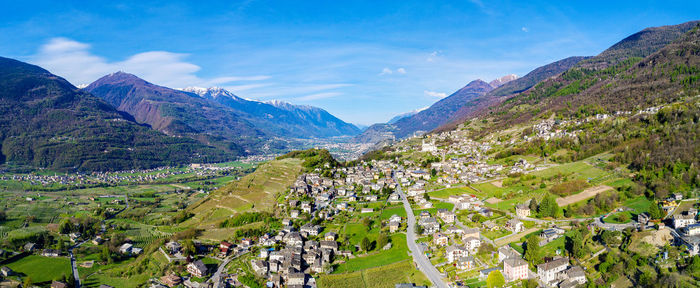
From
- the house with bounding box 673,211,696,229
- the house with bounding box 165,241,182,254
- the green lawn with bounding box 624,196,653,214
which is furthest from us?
the house with bounding box 165,241,182,254

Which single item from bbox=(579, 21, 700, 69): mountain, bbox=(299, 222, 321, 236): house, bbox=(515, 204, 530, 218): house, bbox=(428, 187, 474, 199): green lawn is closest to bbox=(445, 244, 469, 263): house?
bbox=(515, 204, 530, 218): house

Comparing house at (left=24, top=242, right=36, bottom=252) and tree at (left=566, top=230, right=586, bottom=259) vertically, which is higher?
tree at (left=566, top=230, right=586, bottom=259)

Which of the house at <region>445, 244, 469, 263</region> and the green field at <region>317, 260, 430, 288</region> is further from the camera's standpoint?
the house at <region>445, 244, 469, 263</region>

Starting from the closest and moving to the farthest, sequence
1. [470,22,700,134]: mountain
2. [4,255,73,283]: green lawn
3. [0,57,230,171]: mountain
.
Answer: [4,255,73,283]: green lawn
[470,22,700,134]: mountain
[0,57,230,171]: mountain

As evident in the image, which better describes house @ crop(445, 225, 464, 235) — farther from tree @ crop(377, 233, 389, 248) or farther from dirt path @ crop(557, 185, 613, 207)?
dirt path @ crop(557, 185, 613, 207)

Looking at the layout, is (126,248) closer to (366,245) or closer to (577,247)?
(366,245)

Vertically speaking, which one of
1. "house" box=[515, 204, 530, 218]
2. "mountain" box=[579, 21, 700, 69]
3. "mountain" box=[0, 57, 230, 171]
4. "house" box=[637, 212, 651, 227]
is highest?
"mountain" box=[579, 21, 700, 69]

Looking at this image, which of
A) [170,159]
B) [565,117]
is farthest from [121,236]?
[170,159]

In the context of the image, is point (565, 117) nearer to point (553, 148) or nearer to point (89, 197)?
point (553, 148)
